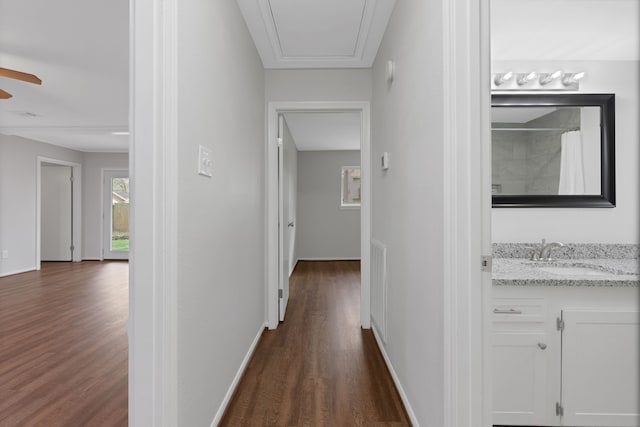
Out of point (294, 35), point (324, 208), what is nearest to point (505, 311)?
point (294, 35)

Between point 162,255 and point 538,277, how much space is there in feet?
5.34

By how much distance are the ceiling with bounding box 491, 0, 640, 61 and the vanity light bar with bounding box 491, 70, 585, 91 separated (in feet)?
0.37

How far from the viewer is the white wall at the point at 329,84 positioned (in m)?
3.21

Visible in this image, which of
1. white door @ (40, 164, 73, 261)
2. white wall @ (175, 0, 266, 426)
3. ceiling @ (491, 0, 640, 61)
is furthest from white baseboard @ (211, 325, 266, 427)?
white door @ (40, 164, 73, 261)

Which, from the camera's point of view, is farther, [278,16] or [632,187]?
[278,16]

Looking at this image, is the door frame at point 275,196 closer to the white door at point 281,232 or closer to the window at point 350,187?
the white door at point 281,232

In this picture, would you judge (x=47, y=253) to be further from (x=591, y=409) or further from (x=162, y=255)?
(x=591, y=409)

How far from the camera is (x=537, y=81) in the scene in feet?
7.38

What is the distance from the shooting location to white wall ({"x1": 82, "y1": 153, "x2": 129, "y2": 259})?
291 inches

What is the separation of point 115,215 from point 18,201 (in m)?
1.83

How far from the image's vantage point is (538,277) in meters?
1.62

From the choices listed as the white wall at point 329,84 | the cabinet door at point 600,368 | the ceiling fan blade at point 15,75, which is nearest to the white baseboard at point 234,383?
the cabinet door at point 600,368

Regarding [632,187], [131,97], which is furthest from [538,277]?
[131,97]

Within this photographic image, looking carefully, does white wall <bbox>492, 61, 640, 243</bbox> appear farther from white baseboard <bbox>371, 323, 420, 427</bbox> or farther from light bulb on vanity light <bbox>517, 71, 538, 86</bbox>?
white baseboard <bbox>371, 323, 420, 427</bbox>
